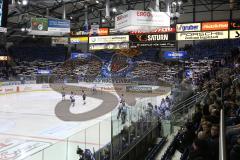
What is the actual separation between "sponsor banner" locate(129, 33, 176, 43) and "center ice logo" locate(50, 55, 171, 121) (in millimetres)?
3734

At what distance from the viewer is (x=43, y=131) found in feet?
45.0

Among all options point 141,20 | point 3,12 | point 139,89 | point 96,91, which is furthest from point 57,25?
point 139,89

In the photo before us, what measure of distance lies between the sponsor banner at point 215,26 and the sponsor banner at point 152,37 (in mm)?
2590

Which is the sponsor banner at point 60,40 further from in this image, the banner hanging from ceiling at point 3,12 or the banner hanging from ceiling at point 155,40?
the banner hanging from ceiling at point 3,12

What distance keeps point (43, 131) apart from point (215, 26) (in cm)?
1804

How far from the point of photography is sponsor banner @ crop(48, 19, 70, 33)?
18.8m

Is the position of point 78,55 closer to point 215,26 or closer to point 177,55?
point 177,55

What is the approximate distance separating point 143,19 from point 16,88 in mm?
19059

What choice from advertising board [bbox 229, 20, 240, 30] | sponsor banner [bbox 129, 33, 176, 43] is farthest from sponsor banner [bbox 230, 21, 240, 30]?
sponsor banner [bbox 129, 33, 176, 43]

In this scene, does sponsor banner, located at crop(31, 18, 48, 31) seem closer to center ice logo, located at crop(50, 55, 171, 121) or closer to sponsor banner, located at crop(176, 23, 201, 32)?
center ice logo, located at crop(50, 55, 171, 121)

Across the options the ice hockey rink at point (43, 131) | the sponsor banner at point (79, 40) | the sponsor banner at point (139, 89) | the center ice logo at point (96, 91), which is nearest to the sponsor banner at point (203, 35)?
the center ice logo at point (96, 91)

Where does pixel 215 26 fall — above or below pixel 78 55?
above

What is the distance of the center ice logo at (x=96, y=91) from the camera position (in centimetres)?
1888

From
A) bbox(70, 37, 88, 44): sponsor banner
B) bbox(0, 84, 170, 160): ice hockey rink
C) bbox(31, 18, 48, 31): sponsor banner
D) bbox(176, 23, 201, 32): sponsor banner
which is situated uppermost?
bbox(176, 23, 201, 32): sponsor banner
